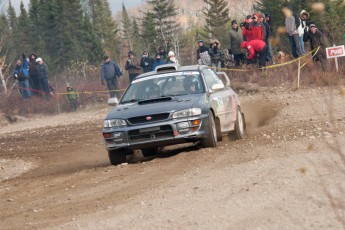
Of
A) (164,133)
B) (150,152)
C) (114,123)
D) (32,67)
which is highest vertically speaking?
(32,67)

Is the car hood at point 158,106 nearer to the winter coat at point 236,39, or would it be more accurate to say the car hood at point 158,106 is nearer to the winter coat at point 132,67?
the winter coat at point 236,39

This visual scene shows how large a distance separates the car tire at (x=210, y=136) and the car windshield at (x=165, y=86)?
932 mm

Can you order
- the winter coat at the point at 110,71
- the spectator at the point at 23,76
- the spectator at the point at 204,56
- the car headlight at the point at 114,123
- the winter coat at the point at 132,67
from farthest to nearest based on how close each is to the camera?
Result: the spectator at the point at 23,76
the winter coat at the point at 110,71
the winter coat at the point at 132,67
the spectator at the point at 204,56
the car headlight at the point at 114,123

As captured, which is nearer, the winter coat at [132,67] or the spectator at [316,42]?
the spectator at [316,42]

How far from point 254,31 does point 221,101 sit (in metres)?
13.4

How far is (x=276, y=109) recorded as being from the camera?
66.2 feet

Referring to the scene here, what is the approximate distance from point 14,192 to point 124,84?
1066 inches

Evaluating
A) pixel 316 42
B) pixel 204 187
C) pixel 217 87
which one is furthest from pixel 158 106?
pixel 316 42

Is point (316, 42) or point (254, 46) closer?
point (316, 42)

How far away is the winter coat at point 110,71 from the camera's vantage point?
31.6 metres

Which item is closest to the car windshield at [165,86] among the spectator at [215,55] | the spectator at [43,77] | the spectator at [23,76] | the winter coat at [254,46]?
the winter coat at [254,46]

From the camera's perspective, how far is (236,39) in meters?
28.3

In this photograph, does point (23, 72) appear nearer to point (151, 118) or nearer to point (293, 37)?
point (293, 37)

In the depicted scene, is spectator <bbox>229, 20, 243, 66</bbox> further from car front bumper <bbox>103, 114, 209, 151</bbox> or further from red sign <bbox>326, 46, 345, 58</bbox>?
car front bumper <bbox>103, 114, 209, 151</bbox>
